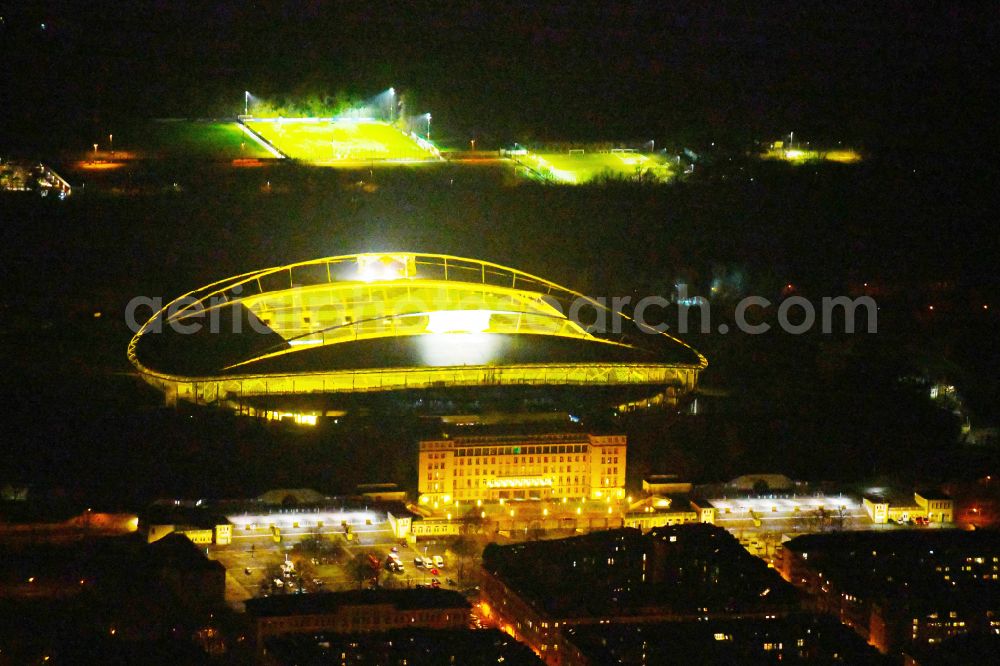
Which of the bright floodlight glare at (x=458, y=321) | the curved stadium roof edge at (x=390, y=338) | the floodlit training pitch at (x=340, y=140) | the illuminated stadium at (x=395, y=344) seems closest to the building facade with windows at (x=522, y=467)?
the illuminated stadium at (x=395, y=344)

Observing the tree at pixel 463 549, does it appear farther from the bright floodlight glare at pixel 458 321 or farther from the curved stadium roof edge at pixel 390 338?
the bright floodlight glare at pixel 458 321

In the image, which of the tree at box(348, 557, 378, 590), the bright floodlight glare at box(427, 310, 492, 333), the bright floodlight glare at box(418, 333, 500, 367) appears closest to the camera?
the tree at box(348, 557, 378, 590)

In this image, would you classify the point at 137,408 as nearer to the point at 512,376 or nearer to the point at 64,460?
the point at 64,460

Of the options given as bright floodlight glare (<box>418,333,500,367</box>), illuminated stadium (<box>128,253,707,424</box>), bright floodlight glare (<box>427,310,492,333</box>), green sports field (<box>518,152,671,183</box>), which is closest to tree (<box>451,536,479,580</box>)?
illuminated stadium (<box>128,253,707,424</box>)

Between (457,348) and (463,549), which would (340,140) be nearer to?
(457,348)

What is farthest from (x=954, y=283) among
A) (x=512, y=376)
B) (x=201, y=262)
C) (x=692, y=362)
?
(x=201, y=262)

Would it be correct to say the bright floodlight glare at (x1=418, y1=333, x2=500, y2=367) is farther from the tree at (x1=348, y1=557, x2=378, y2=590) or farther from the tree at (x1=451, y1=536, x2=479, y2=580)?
the tree at (x1=348, y1=557, x2=378, y2=590)
